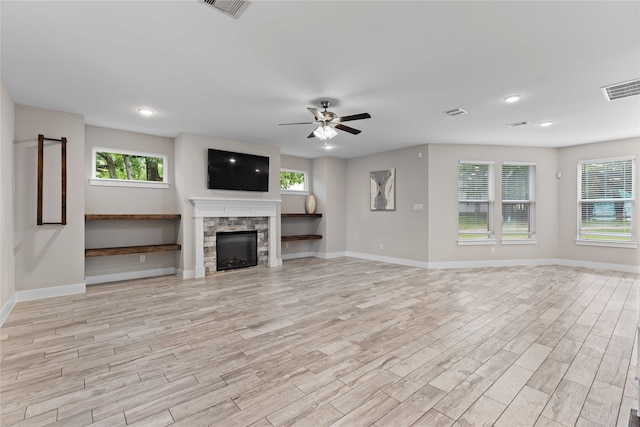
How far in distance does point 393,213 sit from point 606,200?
13.8 feet

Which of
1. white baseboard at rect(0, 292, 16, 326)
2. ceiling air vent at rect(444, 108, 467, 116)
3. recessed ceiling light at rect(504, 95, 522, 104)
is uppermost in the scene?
ceiling air vent at rect(444, 108, 467, 116)

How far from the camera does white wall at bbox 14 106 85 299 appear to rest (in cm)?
400

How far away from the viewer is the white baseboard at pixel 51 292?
4010 mm

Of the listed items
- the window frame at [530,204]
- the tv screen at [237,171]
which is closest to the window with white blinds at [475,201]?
the window frame at [530,204]

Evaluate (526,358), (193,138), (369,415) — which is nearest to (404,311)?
(526,358)

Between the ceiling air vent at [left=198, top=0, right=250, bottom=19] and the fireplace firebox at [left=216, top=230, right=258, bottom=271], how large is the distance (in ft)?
14.3

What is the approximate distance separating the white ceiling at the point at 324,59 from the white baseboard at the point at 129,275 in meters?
2.59

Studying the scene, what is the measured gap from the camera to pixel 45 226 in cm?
417

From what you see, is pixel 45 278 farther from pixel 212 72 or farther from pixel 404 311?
pixel 404 311

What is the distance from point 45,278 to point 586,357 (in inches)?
249

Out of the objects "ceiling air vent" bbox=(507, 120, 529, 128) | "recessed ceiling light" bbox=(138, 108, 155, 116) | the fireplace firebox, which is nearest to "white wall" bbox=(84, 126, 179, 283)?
the fireplace firebox

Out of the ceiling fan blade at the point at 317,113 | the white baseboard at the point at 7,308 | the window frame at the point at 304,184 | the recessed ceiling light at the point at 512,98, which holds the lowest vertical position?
the white baseboard at the point at 7,308

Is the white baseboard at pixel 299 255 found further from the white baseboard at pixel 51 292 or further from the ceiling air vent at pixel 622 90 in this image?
the ceiling air vent at pixel 622 90

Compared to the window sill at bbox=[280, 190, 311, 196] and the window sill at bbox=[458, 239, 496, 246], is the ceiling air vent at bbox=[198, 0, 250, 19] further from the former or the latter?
the window sill at bbox=[458, 239, 496, 246]
